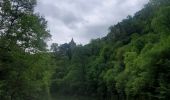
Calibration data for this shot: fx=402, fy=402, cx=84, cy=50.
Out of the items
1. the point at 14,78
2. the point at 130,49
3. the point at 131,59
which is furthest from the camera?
the point at 130,49

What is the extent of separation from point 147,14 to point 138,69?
170ft

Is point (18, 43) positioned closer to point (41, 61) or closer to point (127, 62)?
point (41, 61)

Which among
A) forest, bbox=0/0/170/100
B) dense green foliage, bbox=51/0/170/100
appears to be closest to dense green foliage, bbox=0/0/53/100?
forest, bbox=0/0/170/100

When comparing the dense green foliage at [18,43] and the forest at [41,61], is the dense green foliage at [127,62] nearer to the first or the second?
the forest at [41,61]

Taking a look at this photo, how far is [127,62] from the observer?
71.6 m

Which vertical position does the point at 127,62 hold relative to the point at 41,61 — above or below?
above

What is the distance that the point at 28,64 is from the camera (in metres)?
35.6

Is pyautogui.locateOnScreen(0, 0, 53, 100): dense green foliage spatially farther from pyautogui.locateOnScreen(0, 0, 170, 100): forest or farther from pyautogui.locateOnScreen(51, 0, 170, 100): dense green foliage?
pyautogui.locateOnScreen(51, 0, 170, 100): dense green foliage

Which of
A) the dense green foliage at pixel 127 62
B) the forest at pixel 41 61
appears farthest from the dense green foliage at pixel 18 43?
the dense green foliage at pixel 127 62

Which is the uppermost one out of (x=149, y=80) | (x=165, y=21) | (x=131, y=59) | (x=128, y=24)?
(x=128, y=24)

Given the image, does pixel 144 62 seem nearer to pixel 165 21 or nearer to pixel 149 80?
pixel 149 80

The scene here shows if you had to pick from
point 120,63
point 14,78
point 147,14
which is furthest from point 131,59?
point 147,14

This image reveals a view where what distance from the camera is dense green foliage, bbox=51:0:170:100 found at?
50.2 metres

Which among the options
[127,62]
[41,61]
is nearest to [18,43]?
[41,61]
